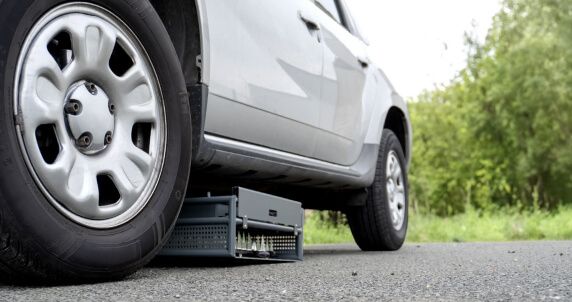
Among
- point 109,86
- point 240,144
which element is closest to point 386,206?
point 240,144

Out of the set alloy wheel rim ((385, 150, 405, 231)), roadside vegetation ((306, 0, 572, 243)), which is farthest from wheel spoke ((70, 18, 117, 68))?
roadside vegetation ((306, 0, 572, 243))

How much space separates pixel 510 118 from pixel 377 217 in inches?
951

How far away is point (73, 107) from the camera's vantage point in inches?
87.4

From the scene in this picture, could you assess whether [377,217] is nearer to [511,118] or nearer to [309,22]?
[309,22]

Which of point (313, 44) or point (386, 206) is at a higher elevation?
point (313, 44)

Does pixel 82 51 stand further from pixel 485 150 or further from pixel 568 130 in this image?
pixel 485 150

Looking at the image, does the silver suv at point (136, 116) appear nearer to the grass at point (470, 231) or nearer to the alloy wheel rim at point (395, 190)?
the alloy wheel rim at point (395, 190)

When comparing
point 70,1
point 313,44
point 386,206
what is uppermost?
point 313,44

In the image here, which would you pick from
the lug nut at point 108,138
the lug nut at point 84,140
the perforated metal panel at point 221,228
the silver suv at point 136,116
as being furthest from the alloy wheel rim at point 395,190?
the lug nut at point 84,140

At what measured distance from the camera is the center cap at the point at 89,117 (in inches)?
87.7

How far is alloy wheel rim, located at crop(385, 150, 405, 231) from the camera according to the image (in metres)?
5.14

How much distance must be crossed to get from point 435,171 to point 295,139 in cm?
3148

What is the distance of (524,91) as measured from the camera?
1065 inches

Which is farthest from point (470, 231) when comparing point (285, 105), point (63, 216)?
point (63, 216)
